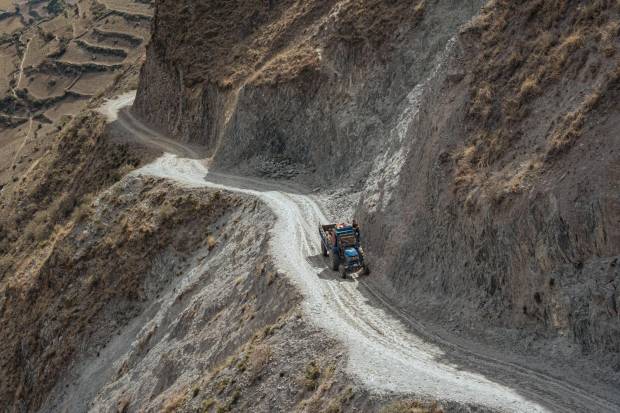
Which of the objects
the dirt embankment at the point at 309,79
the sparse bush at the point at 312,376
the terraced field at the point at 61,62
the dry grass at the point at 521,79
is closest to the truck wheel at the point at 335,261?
the dry grass at the point at 521,79

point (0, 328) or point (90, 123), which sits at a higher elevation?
point (90, 123)

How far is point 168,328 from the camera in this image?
3291 centimetres

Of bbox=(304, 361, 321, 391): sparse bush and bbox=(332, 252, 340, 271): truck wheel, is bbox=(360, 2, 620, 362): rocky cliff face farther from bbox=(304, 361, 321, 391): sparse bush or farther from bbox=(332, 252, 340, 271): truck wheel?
bbox=(304, 361, 321, 391): sparse bush

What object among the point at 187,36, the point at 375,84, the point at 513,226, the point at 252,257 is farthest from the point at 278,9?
the point at 513,226

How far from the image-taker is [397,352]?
68.1 ft

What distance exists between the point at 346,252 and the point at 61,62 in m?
135

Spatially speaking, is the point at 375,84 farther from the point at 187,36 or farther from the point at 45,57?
the point at 45,57

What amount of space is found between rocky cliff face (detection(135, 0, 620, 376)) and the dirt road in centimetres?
120

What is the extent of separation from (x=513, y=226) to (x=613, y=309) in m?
4.61

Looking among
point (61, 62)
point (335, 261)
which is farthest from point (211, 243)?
point (61, 62)

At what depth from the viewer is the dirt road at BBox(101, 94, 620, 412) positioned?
55.5 ft

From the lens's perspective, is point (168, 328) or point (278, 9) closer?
point (168, 328)

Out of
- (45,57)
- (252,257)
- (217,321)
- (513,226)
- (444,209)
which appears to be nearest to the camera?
(513,226)

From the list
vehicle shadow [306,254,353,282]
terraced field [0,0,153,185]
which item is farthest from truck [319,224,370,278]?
terraced field [0,0,153,185]
